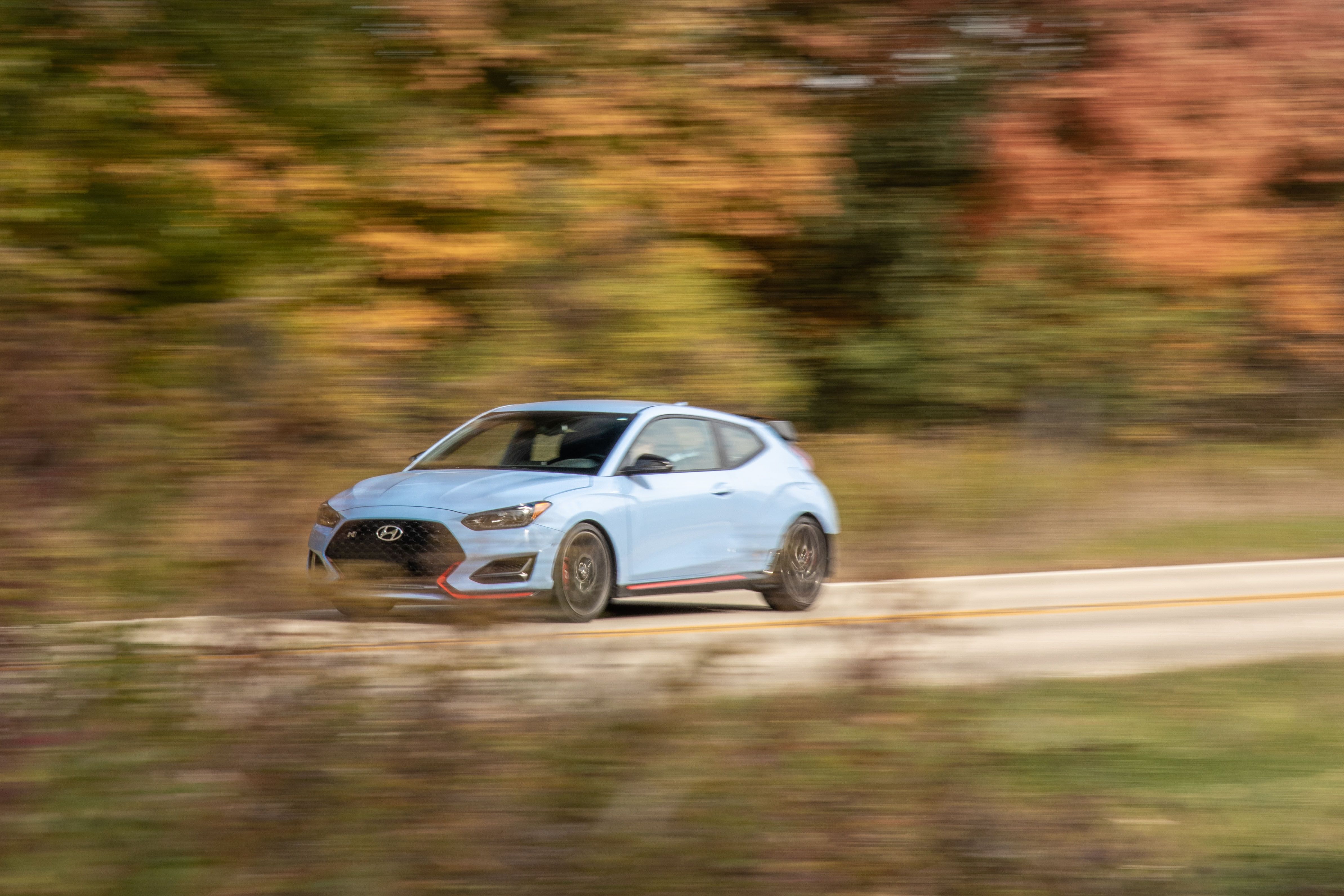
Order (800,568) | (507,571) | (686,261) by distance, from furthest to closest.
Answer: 1. (686,261)
2. (800,568)
3. (507,571)

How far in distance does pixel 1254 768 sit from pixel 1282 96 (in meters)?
19.8

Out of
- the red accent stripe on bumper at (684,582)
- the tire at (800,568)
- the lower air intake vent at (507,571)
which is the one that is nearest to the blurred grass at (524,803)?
the lower air intake vent at (507,571)

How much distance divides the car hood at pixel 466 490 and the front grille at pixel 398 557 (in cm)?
51

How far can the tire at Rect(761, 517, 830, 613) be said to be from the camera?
39.2 ft

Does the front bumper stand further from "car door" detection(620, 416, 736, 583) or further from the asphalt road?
"car door" detection(620, 416, 736, 583)

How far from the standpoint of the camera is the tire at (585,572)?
10.0m

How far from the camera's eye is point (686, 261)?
18.2 meters

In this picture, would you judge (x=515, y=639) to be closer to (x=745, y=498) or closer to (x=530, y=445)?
(x=530, y=445)

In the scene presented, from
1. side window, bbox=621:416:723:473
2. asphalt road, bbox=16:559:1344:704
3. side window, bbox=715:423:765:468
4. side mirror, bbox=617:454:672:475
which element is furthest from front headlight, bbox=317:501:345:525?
side window, bbox=715:423:765:468

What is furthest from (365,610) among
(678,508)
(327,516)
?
(678,508)

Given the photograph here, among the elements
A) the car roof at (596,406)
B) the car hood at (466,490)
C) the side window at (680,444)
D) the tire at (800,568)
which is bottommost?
the tire at (800,568)

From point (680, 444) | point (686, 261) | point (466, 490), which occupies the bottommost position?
point (680, 444)

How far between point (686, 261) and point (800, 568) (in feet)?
22.4

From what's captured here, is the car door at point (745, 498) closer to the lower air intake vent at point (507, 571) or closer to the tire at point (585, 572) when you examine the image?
the tire at point (585, 572)
